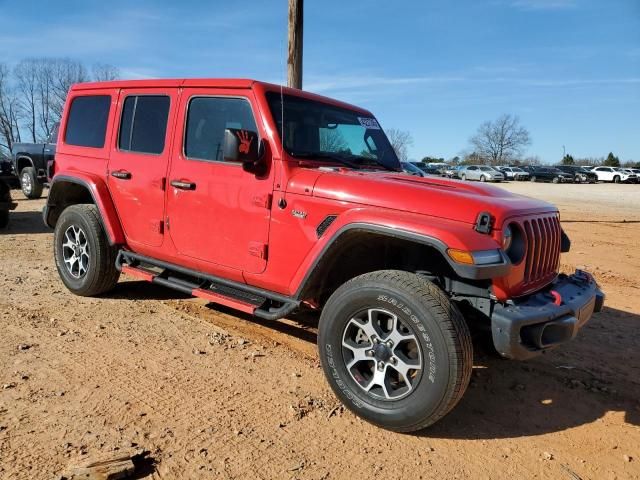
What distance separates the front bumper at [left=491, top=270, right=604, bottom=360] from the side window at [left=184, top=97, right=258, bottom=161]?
6.91 ft

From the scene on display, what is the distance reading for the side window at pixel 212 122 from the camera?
380 centimetres

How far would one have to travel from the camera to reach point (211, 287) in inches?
160

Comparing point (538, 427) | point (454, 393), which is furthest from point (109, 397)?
point (538, 427)

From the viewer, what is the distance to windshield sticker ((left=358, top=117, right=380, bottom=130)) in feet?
15.0

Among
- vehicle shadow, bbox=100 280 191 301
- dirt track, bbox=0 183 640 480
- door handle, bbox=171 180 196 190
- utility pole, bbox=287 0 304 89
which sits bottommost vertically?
dirt track, bbox=0 183 640 480

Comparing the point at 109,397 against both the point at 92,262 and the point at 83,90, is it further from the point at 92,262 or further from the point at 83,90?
the point at 83,90

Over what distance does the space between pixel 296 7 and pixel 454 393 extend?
7520 mm

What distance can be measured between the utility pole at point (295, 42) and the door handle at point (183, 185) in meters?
4.94

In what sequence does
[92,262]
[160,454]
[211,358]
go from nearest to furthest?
[160,454]
[211,358]
[92,262]

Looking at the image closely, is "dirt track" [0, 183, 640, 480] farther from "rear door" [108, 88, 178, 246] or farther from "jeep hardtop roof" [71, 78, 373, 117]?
"jeep hardtop roof" [71, 78, 373, 117]

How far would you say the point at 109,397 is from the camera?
3131mm

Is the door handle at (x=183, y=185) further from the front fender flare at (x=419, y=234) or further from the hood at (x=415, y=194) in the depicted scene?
the front fender flare at (x=419, y=234)

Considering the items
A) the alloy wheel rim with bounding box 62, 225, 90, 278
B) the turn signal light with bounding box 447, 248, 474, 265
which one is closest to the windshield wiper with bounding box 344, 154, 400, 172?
the turn signal light with bounding box 447, 248, 474, 265

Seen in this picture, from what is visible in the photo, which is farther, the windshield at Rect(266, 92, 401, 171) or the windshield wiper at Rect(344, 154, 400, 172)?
the windshield wiper at Rect(344, 154, 400, 172)
